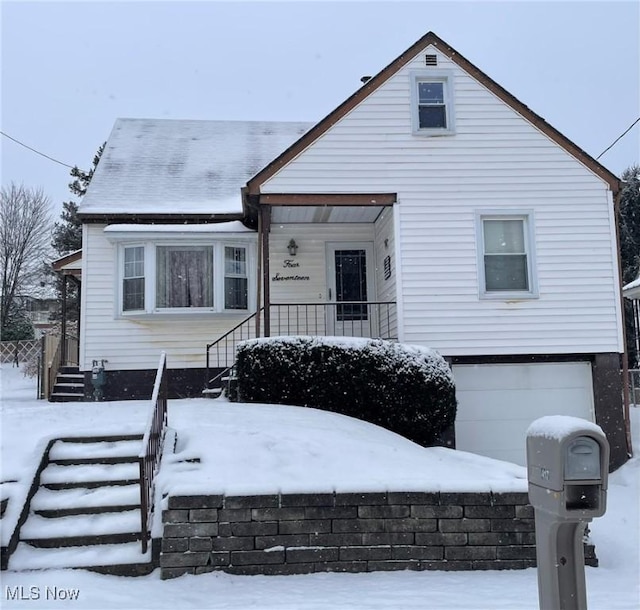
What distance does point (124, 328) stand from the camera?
1174 centimetres

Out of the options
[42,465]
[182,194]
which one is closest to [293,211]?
[182,194]

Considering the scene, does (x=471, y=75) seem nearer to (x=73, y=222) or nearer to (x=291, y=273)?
(x=291, y=273)

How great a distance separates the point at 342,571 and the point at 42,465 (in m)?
3.00

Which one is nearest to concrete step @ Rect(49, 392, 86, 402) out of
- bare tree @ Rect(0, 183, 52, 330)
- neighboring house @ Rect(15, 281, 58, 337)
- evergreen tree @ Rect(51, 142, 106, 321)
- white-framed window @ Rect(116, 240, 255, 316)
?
white-framed window @ Rect(116, 240, 255, 316)

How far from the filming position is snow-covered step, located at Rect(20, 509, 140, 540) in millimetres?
5281

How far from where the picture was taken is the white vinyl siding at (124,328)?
11.7 metres

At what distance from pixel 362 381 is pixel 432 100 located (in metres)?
5.23

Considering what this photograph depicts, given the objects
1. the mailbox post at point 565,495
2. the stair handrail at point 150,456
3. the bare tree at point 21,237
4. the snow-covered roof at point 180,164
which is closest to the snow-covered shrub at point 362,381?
the stair handrail at point 150,456

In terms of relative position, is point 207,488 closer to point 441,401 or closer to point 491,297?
point 441,401

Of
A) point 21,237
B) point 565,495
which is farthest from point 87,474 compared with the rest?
point 21,237

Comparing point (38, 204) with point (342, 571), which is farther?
point (38, 204)

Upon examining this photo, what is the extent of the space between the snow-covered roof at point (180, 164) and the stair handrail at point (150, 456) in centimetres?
603

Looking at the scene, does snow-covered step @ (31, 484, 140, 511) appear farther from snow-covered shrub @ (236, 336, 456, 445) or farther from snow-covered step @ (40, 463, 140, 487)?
snow-covered shrub @ (236, 336, 456, 445)

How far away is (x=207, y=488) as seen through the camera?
516cm
